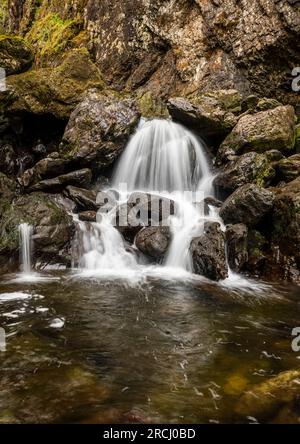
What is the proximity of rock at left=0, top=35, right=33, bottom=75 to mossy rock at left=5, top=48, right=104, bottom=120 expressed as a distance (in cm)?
86

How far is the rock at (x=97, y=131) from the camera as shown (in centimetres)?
1155

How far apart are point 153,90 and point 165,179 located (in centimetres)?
582

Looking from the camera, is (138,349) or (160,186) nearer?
(138,349)

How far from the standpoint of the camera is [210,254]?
8469 millimetres

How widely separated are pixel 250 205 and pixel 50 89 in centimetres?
793

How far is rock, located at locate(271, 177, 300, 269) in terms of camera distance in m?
8.60

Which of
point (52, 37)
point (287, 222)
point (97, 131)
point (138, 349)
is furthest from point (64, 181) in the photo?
point (52, 37)

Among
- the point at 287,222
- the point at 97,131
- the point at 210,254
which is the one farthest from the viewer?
the point at 97,131

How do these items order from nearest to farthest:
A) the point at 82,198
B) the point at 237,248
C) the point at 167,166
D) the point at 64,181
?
the point at 237,248 → the point at 82,198 → the point at 64,181 → the point at 167,166

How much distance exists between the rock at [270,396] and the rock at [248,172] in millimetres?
7327

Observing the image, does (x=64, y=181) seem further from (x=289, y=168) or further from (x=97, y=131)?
(x=289, y=168)

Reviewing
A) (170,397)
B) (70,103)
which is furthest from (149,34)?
(170,397)

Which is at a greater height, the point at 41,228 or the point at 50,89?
the point at 50,89
